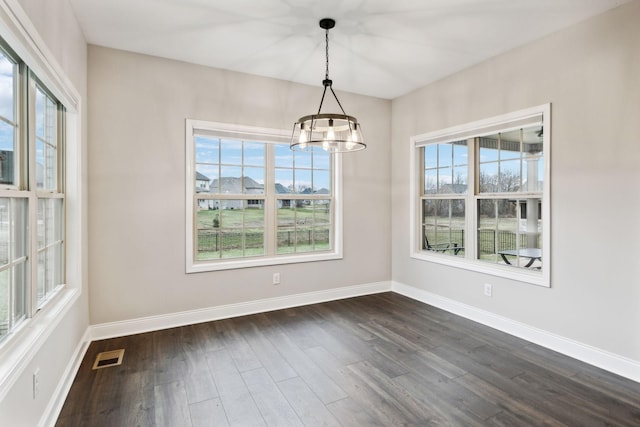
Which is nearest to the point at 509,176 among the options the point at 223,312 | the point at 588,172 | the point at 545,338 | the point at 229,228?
the point at 588,172

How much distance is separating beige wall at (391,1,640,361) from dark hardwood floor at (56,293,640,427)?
37 centimetres

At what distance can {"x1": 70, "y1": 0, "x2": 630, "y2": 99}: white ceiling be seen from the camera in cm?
266

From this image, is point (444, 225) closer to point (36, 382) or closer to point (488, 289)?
point (488, 289)

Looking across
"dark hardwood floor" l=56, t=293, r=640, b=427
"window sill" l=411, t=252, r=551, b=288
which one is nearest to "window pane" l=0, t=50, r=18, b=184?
"dark hardwood floor" l=56, t=293, r=640, b=427

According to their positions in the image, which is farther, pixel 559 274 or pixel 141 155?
pixel 141 155

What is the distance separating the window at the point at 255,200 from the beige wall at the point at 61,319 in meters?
0.99

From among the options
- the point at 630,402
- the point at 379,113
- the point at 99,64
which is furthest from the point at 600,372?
the point at 99,64

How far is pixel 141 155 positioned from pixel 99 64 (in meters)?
0.91

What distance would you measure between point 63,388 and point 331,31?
3413mm

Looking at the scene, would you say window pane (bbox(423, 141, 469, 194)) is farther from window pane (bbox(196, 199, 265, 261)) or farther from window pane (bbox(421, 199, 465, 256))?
window pane (bbox(196, 199, 265, 261))

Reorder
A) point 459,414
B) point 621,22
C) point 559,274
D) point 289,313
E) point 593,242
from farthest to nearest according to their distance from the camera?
point 289,313 < point 559,274 < point 593,242 < point 621,22 < point 459,414

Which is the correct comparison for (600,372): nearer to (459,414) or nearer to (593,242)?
(593,242)

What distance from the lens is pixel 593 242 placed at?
A: 2836 millimetres

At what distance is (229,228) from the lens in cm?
404
